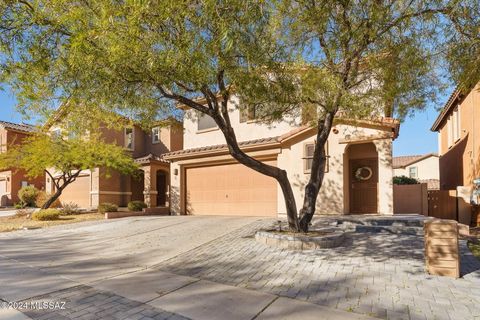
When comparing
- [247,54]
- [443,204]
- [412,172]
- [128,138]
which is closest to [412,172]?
[412,172]

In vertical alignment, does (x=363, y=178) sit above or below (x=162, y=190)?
above

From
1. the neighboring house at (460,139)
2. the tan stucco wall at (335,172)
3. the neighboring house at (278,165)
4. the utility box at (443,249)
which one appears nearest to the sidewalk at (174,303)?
the utility box at (443,249)

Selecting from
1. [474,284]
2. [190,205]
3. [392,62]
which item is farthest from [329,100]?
[190,205]

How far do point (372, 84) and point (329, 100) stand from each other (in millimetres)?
2122

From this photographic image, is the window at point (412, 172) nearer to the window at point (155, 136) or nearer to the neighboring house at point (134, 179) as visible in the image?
the neighboring house at point (134, 179)

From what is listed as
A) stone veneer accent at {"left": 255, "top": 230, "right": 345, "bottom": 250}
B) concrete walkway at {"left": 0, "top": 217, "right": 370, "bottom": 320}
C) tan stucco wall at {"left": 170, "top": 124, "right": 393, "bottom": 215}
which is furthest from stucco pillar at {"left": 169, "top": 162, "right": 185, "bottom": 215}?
stone veneer accent at {"left": 255, "top": 230, "right": 345, "bottom": 250}

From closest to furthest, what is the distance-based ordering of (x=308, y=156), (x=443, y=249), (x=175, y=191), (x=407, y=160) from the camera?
(x=443, y=249) < (x=308, y=156) < (x=175, y=191) < (x=407, y=160)

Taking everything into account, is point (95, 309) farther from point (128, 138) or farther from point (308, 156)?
point (128, 138)

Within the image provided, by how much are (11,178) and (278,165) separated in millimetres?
25417

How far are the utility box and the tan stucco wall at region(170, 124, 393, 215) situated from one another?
251 inches

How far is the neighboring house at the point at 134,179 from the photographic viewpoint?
2103 cm

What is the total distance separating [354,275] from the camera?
588cm

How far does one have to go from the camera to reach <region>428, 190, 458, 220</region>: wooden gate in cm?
1337

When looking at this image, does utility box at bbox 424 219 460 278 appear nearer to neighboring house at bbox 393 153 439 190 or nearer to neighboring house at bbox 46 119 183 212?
neighboring house at bbox 46 119 183 212
